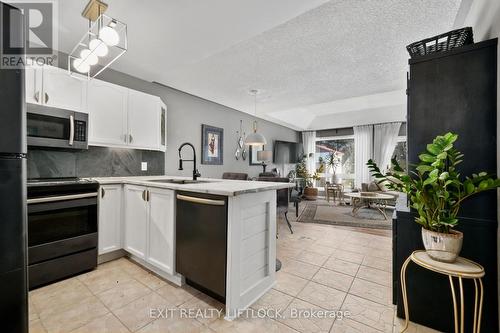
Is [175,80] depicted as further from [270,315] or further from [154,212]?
[270,315]

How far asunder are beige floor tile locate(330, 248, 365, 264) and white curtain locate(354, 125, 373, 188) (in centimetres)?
477

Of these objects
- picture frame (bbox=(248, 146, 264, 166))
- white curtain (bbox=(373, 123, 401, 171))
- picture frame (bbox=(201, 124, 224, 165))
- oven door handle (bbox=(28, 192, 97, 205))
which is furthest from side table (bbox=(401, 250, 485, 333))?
white curtain (bbox=(373, 123, 401, 171))

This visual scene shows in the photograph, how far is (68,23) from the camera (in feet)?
6.79

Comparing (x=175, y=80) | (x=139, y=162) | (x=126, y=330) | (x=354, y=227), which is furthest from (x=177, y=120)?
(x=354, y=227)

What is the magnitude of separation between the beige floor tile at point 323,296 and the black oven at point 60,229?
214 centimetres

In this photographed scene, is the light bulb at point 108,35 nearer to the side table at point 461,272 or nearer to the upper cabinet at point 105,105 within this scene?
the upper cabinet at point 105,105

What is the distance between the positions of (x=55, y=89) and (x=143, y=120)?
93cm

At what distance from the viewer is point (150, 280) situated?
2.09 m

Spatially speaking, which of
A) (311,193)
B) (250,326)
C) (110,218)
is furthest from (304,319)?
(311,193)

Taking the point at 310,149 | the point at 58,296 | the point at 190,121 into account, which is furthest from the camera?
the point at 310,149

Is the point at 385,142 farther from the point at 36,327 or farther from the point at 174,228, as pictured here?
the point at 36,327

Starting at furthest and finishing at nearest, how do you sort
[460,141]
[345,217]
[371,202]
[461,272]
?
1. [371,202]
2. [345,217]
3. [460,141]
4. [461,272]

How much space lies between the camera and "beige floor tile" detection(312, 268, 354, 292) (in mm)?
2029

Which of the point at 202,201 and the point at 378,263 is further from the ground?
the point at 202,201
